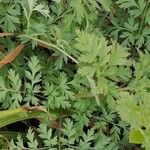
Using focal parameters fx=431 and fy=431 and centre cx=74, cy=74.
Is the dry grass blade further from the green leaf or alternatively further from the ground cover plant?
the green leaf

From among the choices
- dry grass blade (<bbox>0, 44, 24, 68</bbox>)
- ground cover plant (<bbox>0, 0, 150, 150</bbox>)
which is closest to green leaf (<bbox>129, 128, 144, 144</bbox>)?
ground cover plant (<bbox>0, 0, 150, 150</bbox>)

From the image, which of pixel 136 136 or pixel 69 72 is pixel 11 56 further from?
pixel 136 136

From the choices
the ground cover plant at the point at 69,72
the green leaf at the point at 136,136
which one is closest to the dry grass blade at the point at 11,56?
the ground cover plant at the point at 69,72

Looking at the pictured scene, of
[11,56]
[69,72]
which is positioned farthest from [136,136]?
[11,56]

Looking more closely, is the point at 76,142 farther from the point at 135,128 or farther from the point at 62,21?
the point at 62,21

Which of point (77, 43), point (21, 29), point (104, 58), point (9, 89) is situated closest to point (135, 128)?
point (104, 58)

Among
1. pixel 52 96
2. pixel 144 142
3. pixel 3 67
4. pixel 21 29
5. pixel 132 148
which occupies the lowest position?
pixel 132 148

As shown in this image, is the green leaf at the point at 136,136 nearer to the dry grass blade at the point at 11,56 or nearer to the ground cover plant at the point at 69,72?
the ground cover plant at the point at 69,72
